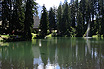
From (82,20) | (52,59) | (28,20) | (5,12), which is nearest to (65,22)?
(82,20)

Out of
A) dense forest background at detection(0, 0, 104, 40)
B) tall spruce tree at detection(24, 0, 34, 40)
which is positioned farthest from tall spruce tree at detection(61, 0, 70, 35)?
tall spruce tree at detection(24, 0, 34, 40)

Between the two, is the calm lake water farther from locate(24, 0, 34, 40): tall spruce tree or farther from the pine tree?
the pine tree

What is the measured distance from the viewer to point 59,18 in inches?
2729

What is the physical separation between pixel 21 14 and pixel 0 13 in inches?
226

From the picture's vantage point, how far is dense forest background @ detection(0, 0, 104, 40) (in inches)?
1435

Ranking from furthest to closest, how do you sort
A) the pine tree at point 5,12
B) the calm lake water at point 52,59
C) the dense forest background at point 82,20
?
the dense forest background at point 82,20 < the pine tree at point 5,12 < the calm lake water at point 52,59

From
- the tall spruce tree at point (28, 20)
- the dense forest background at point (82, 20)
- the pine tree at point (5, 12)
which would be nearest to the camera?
the pine tree at point (5, 12)

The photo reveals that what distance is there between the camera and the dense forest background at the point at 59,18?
36438 mm

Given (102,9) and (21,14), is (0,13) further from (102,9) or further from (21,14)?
(102,9)

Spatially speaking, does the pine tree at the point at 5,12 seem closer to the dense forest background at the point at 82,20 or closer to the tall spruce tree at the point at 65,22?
the dense forest background at the point at 82,20

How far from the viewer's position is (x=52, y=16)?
77.7m

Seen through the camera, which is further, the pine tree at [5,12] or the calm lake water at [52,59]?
the pine tree at [5,12]

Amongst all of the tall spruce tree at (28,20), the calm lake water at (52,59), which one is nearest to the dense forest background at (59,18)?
the tall spruce tree at (28,20)

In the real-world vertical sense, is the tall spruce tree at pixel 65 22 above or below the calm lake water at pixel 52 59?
above
